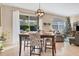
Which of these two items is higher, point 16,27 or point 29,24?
point 29,24

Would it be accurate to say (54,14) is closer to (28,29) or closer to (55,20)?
(55,20)

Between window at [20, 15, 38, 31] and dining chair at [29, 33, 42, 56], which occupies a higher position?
window at [20, 15, 38, 31]

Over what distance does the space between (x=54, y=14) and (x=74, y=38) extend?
1.72m

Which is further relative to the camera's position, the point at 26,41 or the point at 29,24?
the point at 26,41

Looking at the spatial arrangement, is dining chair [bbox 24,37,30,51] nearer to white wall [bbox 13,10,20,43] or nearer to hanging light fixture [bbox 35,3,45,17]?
white wall [bbox 13,10,20,43]

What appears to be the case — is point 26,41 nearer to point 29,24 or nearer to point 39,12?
point 29,24

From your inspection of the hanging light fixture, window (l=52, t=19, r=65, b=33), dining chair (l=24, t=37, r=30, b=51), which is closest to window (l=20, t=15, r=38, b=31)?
the hanging light fixture

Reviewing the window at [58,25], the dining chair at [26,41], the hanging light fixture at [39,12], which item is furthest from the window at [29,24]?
the window at [58,25]

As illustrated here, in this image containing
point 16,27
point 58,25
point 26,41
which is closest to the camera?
point 58,25

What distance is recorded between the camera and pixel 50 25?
5148 mm

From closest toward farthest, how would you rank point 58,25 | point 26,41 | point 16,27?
1. point 58,25
2. point 26,41
3. point 16,27

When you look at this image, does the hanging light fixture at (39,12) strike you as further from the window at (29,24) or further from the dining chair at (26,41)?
the dining chair at (26,41)

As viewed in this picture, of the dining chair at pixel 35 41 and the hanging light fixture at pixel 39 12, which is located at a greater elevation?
the hanging light fixture at pixel 39 12

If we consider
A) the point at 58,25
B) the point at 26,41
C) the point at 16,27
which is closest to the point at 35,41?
the point at 26,41
